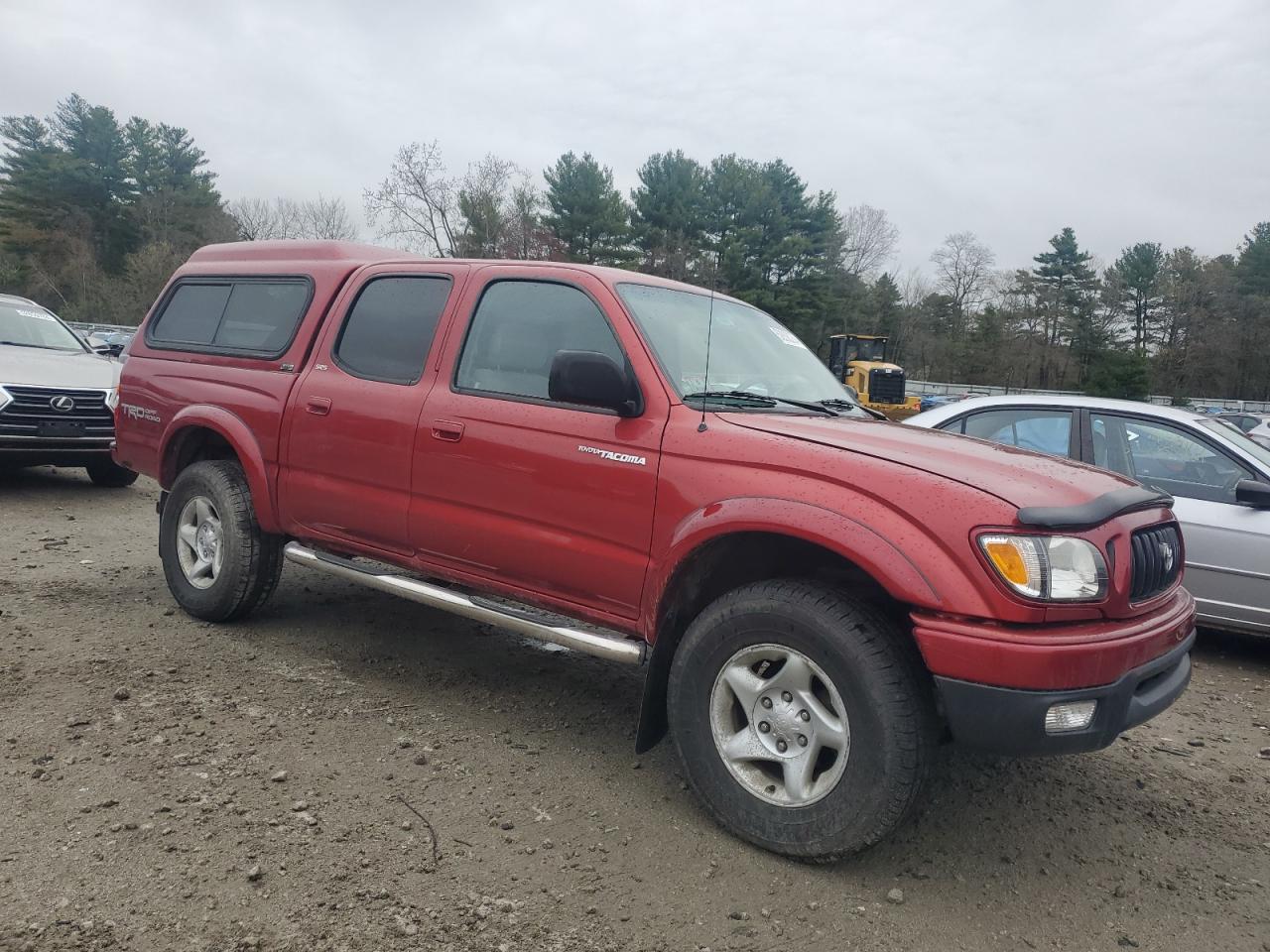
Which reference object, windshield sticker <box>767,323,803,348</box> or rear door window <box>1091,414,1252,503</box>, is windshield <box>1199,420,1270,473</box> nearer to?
rear door window <box>1091,414,1252,503</box>

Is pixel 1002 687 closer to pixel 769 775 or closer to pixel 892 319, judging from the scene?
pixel 769 775

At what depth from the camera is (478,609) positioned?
3.69 meters

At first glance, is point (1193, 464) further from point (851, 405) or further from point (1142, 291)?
point (1142, 291)

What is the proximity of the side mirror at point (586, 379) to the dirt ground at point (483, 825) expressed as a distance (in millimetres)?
1438

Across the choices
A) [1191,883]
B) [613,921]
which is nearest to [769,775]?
[613,921]

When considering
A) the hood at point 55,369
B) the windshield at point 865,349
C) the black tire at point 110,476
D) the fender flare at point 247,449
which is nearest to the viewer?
the fender flare at point 247,449

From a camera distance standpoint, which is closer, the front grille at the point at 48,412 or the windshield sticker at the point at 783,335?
the windshield sticker at the point at 783,335

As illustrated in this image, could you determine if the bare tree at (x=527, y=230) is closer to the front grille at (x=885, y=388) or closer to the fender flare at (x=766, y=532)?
the front grille at (x=885, y=388)

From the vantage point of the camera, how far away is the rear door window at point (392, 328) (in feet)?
13.6

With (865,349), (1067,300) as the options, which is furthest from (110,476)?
(1067,300)

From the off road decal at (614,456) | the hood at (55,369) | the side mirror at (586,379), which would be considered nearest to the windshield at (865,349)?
the hood at (55,369)

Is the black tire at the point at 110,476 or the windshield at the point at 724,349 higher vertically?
the windshield at the point at 724,349

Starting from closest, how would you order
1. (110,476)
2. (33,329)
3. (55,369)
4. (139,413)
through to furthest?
(139,413), (55,369), (110,476), (33,329)

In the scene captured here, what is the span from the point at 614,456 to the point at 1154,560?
6.00 ft
